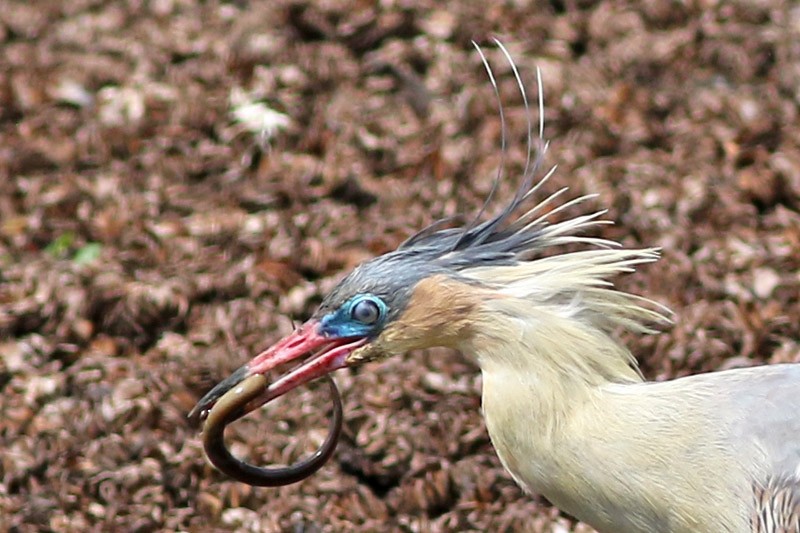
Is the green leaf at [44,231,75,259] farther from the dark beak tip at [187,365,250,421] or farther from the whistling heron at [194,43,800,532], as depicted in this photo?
the whistling heron at [194,43,800,532]

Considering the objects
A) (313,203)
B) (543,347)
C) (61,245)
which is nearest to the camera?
(543,347)

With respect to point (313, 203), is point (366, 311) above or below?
above

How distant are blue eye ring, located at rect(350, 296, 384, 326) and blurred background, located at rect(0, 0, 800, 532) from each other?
1.23 m

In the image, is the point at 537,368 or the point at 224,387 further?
the point at 224,387

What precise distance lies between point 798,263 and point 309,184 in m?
2.30

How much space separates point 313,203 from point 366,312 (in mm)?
2679

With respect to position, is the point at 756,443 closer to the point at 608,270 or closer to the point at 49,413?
the point at 608,270

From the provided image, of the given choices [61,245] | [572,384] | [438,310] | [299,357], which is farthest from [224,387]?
[61,245]

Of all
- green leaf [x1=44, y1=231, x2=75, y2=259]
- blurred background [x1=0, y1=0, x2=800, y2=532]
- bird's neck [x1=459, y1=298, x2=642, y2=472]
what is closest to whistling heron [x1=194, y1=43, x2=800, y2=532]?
bird's neck [x1=459, y1=298, x2=642, y2=472]

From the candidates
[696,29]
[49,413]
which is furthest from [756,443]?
[696,29]

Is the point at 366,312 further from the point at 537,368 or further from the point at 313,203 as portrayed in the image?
the point at 313,203

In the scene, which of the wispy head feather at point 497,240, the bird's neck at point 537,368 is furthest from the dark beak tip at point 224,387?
the bird's neck at point 537,368

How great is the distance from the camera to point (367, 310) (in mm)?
3924

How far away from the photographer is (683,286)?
575cm
